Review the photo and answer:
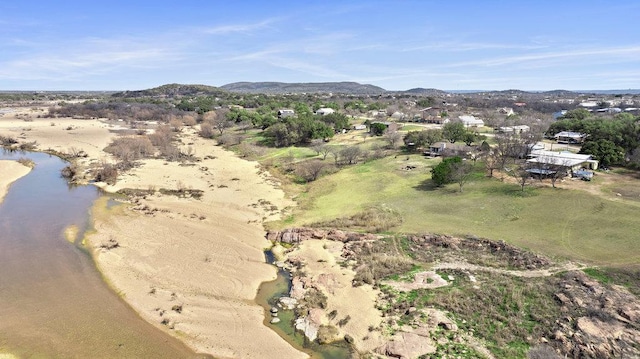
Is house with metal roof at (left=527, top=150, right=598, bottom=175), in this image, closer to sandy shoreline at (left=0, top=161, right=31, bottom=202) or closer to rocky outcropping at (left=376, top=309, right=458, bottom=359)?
rocky outcropping at (left=376, top=309, right=458, bottom=359)

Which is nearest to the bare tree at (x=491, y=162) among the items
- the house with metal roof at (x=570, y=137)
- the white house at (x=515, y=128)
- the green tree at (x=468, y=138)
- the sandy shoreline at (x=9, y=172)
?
the green tree at (x=468, y=138)

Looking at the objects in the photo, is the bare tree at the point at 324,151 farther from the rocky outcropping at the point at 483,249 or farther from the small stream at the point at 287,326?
the small stream at the point at 287,326

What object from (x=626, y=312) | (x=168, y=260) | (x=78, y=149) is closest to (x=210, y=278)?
(x=168, y=260)

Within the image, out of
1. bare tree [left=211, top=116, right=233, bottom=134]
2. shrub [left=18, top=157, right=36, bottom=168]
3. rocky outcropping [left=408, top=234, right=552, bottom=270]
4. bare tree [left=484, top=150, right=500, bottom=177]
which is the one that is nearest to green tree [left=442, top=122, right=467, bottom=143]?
bare tree [left=484, top=150, right=500, bottom=177]

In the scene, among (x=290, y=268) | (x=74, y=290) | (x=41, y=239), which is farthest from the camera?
(x=41, y=239)

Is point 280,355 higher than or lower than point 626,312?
lower

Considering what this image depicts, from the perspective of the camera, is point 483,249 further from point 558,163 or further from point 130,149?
point 130,149

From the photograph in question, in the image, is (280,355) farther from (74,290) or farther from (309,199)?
(309,199)
